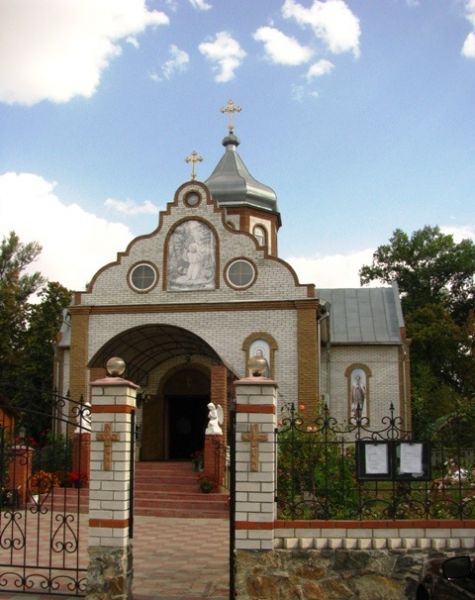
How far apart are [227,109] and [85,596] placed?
20.7m

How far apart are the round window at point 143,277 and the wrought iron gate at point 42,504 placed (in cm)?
458

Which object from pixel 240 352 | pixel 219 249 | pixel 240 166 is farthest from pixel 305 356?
pixel 240 166

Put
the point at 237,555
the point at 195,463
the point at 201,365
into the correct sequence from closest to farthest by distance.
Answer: the point at 237,555
the point at 195,463
the point at 201,365

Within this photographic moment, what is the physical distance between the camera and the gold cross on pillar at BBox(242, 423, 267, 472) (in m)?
7.84

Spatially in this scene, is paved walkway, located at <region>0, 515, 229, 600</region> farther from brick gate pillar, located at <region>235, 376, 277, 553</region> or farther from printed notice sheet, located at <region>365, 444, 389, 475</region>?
printed notice sheet, located at <region>365, 444, 389, 475</region>

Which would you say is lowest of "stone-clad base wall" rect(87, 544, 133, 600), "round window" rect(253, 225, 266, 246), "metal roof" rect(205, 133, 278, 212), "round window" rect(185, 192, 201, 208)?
"stone-clad base wall" rect(87, 544, 133, 600)

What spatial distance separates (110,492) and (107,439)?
57cm

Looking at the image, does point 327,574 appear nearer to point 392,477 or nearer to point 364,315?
point 392,477

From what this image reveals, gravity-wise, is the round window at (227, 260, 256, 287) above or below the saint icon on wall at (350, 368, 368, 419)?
above

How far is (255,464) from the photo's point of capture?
7.84 metres

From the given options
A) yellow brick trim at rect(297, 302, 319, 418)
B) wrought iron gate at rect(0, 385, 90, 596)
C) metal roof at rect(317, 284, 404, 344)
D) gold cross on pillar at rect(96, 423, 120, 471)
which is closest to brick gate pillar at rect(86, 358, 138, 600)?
gold cross on pillar at rect(96, 423, 120, 471)

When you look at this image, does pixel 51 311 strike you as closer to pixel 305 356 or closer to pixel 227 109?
pixel 227 109

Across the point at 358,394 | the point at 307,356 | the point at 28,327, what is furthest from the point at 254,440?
the point at 28,327

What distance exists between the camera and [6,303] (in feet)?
113
